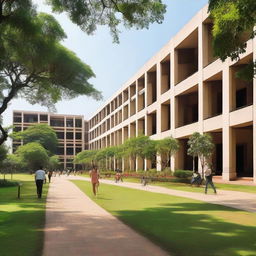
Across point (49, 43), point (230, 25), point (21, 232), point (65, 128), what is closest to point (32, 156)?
point (65, 128)

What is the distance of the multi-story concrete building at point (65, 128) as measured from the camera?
117m

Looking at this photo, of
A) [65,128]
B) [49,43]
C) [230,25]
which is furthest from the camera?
[65,128]

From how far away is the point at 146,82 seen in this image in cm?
5703

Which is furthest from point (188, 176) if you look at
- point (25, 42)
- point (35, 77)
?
point (25, 42)

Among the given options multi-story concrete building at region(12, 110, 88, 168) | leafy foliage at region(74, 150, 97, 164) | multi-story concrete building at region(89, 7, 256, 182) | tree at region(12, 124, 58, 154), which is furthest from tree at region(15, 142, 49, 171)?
multi-story concrete building at region(12, 110, 88, 168)

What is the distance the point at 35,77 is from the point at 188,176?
16.9 metres

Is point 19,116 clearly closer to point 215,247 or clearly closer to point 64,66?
point 64,66

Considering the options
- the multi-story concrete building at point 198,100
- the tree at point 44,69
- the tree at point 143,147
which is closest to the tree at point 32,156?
the multi-story concrete building at point 198,100

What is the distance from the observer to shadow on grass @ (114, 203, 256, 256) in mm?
6953

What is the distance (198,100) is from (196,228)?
32.6 metres

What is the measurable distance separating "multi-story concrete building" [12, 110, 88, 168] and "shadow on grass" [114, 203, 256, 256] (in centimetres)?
10746

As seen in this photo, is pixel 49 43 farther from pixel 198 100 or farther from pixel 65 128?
pixel 65 128

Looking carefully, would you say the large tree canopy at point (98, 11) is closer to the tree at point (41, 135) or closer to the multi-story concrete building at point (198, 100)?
the multi-story concrete building at point (198, 100)

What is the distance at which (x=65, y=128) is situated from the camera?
120 meters
